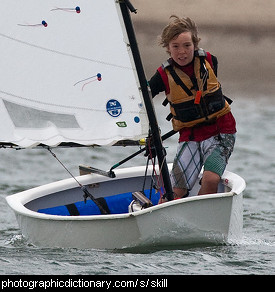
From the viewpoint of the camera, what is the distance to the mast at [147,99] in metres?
8.15

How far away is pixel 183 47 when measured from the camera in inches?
325

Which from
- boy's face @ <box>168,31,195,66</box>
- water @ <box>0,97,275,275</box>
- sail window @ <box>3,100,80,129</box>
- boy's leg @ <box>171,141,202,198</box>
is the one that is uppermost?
boy's face @ <box>168,31,195,66</box>

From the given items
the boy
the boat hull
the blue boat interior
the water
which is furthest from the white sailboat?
the blue boat interior

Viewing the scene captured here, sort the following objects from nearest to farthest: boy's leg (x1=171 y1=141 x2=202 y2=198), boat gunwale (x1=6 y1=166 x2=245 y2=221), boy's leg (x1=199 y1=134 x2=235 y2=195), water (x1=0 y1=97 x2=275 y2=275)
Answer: water (x1=0 y1=97 x2=275 y2=275), boat gunwale (x1=6 y1=166 x2=245 y2=221), boy's leg (x1=199 y1=134 x2=235 y2=195), boy's leg (x1=171 y1=141 x2=202 y2=198)

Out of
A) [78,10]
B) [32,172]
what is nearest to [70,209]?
[78,10]

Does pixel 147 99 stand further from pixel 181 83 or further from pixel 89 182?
pixel 89 182

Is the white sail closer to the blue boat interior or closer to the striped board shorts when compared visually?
the striped board shorts

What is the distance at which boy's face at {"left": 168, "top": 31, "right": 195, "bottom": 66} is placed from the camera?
8.26 m

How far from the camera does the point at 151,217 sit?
801 centimetres

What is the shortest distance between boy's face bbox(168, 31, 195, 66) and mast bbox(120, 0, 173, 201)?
0.27 m

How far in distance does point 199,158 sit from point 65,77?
1108mm

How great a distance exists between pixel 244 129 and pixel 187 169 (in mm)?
7758
